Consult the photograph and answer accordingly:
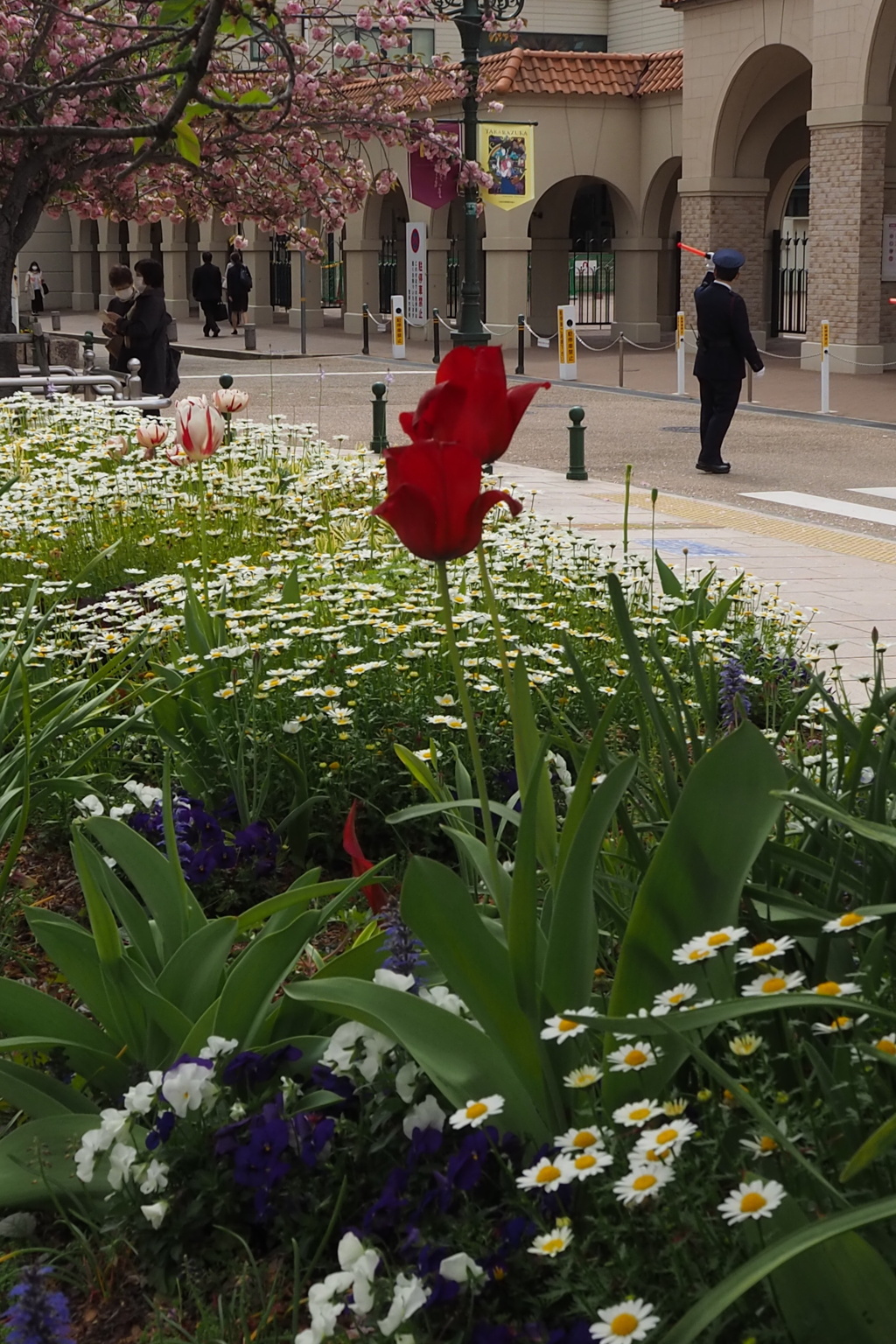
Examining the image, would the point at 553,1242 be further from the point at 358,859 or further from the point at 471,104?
the point at 471,104

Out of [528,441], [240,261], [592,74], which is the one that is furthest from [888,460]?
[240,261]

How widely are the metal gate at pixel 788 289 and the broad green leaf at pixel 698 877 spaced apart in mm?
29308

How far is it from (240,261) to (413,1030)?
39.5 meters

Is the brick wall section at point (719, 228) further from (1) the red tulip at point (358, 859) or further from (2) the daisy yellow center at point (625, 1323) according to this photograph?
(2) the daisy yellow center at point (625, 1323)

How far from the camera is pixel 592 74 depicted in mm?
32750

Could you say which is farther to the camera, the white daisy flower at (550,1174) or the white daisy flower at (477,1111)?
the white daisy flower at (477,1111)

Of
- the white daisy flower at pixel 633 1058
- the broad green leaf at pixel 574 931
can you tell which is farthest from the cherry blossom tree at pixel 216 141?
the white daisy flower at pixel 633 1058

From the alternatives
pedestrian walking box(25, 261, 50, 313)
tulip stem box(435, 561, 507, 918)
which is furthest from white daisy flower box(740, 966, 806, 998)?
pedestrian walking box(25, 261, 50, 313)

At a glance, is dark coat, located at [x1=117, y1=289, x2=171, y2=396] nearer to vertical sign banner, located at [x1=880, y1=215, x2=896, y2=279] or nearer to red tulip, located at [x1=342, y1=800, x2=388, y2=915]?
red tulip, located at [x1=342, y1=800, x2=388, y2=915]

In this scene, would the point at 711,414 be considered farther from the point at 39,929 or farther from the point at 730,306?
→ the point at 39,929

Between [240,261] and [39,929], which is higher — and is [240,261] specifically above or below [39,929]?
above

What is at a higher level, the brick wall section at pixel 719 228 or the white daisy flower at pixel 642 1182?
the brick wall section at pixel 719 228

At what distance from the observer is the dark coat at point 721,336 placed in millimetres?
13711

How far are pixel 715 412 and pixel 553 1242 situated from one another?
41.7 ft
